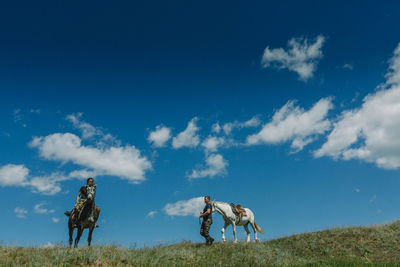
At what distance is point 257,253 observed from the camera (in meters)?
15.6

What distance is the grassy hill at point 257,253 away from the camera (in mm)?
10766

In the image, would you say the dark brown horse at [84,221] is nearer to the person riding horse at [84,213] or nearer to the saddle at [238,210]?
the person riding horse at [84,213]

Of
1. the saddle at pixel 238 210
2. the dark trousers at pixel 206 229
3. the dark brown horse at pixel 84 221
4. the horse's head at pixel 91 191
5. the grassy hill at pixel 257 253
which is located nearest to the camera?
the grassy hill at pixel 257 253

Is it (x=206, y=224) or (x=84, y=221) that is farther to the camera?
(x=206, y=224)

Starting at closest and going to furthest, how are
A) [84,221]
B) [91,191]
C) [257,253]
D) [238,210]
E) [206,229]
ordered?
Answer: [91,191]
[84,221]
[257,253]
[206,229]
[238,210]

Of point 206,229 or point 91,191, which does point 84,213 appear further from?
point 206,229

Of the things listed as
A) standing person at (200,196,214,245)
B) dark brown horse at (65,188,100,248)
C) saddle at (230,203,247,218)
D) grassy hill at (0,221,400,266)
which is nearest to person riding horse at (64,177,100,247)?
dark brown horse at (65,188,100,248)

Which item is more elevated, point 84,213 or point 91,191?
point 91,191

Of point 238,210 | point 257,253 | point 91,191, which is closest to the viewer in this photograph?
point 91,191

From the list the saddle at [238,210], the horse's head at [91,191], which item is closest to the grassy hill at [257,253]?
the horse's head at [91,191]

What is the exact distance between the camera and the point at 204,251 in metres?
14.5

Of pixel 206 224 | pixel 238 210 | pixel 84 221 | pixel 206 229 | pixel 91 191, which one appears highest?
pixel 91 191

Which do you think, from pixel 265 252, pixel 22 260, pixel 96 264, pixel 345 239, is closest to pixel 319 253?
pixel 345 239

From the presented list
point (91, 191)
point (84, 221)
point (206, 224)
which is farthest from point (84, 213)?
point (206, 224)
